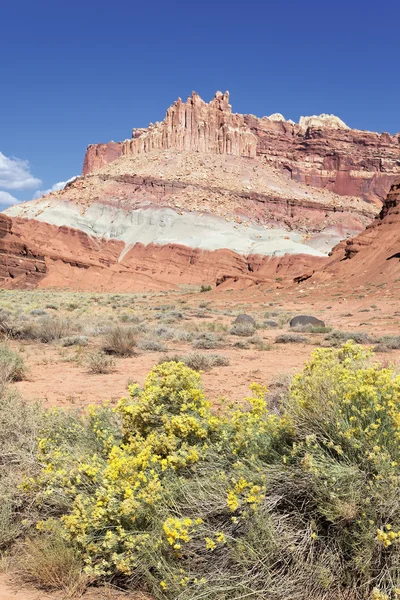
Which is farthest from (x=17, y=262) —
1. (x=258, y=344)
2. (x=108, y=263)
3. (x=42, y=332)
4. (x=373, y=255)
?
(x=258, y=344)

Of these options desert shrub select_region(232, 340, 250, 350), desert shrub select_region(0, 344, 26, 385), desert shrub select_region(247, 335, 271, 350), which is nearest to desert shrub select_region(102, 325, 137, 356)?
desert shrub select_region(0, 344, 26, 385)

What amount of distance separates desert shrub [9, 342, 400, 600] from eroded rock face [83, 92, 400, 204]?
115 meters

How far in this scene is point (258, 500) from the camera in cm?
250

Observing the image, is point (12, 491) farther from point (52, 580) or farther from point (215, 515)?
point (215, 515)

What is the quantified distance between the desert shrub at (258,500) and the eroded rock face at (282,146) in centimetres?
11549

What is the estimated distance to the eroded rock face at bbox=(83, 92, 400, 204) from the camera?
11544 centimetres

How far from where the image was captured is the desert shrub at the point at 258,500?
2.38 meters

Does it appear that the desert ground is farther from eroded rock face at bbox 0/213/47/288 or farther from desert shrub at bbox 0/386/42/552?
eroded rock face at bbox 0/213/47/288

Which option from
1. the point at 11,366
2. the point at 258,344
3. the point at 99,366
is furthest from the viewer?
the point at 258,344

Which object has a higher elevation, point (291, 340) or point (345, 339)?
point (345, 339)

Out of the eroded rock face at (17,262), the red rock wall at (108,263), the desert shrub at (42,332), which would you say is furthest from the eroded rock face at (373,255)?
the eroded rock face at (17,262)

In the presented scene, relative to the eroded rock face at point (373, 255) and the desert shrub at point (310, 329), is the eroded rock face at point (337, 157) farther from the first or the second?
the desert shrub at point (310, 329)

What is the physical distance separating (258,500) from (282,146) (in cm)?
15398

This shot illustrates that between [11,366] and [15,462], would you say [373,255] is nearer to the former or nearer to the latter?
[11,366]
